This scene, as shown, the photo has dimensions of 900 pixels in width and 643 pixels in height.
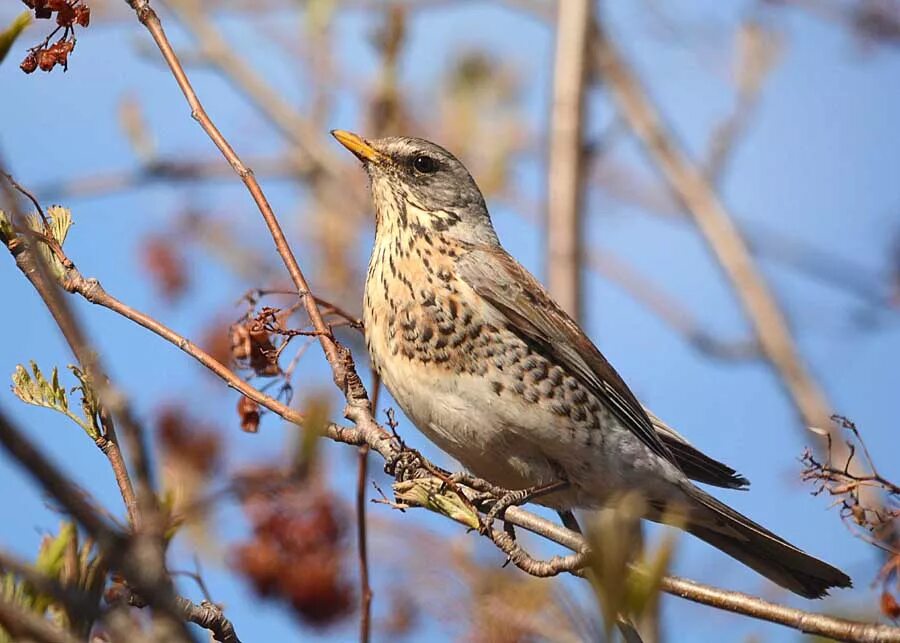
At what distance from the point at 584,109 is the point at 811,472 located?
3425mm

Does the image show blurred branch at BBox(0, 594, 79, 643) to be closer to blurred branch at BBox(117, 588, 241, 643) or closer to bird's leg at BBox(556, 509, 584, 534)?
blurred branch at BBox(117, 588, 241, 643)

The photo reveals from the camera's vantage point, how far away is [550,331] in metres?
4.25

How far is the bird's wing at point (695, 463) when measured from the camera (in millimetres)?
4086

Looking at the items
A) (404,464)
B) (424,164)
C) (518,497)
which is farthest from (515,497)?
(424,164)

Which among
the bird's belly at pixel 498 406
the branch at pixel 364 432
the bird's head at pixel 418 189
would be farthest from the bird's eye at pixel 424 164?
the branch at pixel 364 432

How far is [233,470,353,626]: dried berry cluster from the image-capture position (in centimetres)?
295

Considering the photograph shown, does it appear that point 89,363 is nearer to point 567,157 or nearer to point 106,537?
point 106,537

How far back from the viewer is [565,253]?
5.51 meters

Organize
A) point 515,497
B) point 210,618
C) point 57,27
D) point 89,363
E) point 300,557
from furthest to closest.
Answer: point 515,497, point 300,557, point 57,27, point 210,618, point 89,363

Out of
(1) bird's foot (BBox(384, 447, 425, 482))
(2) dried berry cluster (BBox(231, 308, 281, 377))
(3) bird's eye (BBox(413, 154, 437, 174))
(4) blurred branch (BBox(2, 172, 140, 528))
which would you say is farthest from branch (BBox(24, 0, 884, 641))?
(3) bird's eye (BBox(413, 154, 437, 174))

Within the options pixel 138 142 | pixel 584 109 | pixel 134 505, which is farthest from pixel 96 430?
pixel 584 109

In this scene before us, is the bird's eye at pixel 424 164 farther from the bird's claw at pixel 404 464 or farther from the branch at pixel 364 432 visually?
the bird's claw at pixel 404 464

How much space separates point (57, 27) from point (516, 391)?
6.36ft

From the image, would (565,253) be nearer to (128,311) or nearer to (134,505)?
(128,311)
